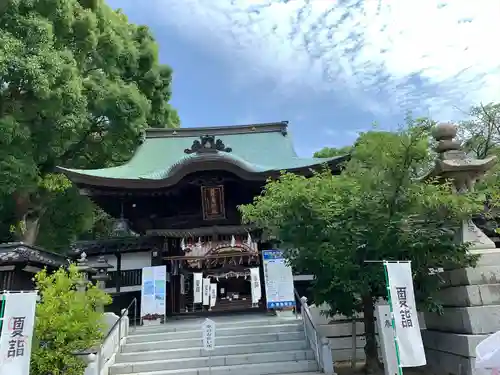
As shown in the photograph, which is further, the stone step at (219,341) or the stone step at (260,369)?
the stone step at (219,341)

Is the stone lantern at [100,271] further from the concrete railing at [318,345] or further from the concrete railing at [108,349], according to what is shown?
the concrete railing at [318,345]

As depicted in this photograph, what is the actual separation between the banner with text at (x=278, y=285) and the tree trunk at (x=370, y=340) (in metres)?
3.70

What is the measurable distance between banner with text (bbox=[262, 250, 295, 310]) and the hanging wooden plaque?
2.28 meters

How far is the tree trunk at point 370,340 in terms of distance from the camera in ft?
25.6

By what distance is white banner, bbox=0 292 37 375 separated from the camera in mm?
6080

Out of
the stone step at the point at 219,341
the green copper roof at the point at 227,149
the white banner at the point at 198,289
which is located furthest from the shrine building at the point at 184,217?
the stone step at the point at 219,341

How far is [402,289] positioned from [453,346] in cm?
207

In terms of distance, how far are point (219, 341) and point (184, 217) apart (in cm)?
471

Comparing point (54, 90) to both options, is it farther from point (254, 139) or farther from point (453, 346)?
point (453, 346)

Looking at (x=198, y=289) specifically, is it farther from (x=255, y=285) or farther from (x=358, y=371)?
(x=358, y=371)

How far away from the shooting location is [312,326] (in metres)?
8.70

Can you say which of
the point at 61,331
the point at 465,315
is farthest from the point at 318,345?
the point at 61,331

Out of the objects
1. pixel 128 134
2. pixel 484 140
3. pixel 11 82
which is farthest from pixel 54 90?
pixel 484 140

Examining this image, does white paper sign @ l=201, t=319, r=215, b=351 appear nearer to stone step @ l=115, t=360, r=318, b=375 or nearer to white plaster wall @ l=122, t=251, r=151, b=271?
stone step @ l=115, t=360, r=318, b=375
